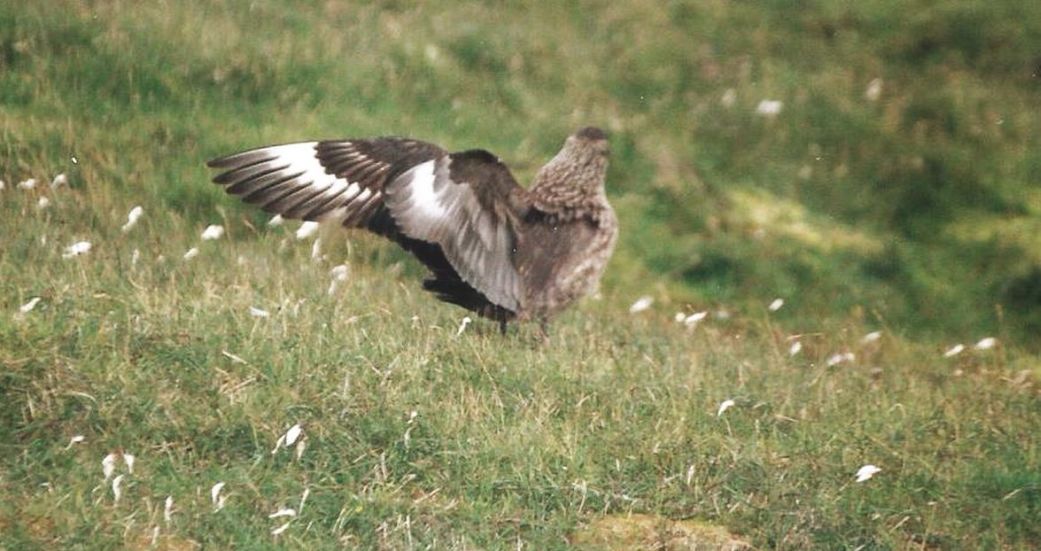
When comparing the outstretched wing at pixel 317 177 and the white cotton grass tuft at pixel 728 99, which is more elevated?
the outstretched wing at pixel 317 177

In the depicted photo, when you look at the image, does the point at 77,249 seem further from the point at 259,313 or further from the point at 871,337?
the point at 871,337

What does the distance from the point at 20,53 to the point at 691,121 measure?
6081 millimetres

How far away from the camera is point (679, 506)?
6078 millimetres

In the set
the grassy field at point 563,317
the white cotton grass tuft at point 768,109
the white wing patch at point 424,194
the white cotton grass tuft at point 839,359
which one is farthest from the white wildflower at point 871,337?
the white cotton grass tuft at point 768,109

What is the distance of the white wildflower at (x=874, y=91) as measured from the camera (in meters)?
15.0

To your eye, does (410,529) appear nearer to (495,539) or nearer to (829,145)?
(495,539)

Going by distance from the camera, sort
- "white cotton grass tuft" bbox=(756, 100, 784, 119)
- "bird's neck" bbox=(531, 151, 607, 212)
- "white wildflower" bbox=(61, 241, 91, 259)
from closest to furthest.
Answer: "white wildflower" bbox=(61, 241, 91, 259) < "bird's neck" bbox=(531, 151, 607, 212) < "white cotton grass tuft" bbox=(756, 100, 784, 119)

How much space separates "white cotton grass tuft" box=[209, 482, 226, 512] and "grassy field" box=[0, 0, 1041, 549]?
0.03 m

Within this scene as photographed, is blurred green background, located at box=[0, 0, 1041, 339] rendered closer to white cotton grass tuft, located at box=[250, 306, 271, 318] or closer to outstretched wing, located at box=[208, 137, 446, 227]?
outstretched wing, located at box=[208, 137, 446, 227]

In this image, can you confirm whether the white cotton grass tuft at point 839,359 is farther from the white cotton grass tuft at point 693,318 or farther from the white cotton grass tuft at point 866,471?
the white cotton grass tuft at point 866,471

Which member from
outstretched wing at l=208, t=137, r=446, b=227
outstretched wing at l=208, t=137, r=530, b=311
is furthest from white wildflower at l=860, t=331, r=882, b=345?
outstretched wing at l=208, t=137, r=446, b=227

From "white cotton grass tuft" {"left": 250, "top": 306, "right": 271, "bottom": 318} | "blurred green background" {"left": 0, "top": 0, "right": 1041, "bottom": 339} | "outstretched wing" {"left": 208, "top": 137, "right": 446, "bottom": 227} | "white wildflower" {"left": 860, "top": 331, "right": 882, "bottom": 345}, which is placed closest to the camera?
"white cotton grass tuft" {"left": 250, "top": 306, "right": 271, "bottom": 318}

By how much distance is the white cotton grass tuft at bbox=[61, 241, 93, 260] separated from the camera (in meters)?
7.06

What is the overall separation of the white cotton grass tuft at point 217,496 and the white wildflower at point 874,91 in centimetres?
1063
